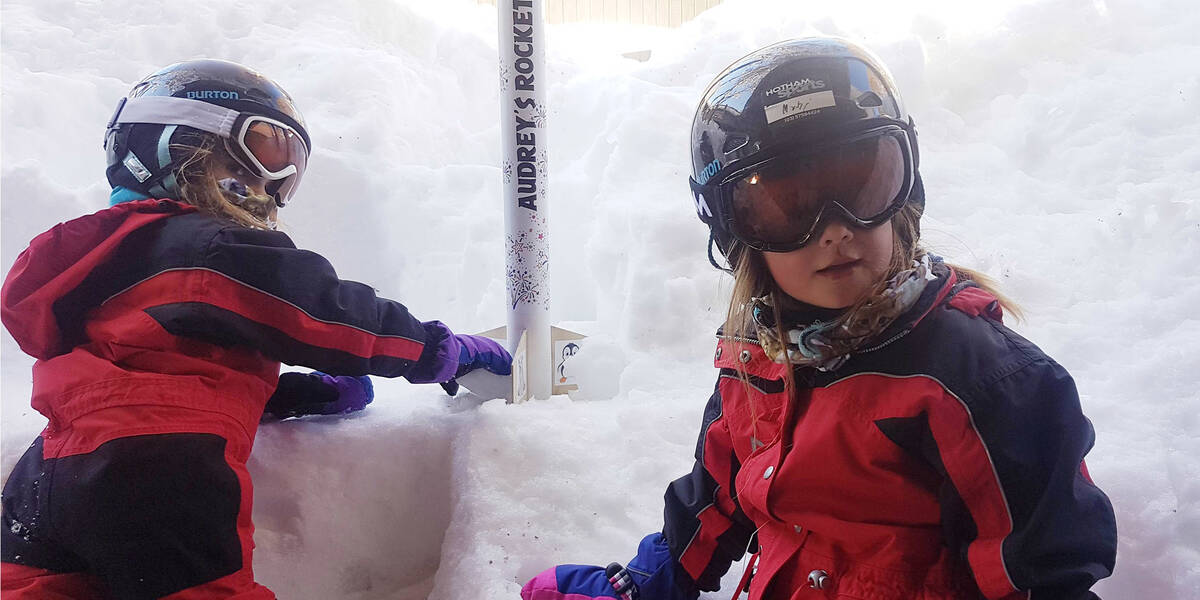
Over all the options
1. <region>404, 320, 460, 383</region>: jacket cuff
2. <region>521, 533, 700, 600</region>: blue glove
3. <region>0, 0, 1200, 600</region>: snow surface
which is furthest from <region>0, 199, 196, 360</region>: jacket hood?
<region>521, 533, 700, 600</region>: blue glove

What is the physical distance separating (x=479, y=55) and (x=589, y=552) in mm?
2786

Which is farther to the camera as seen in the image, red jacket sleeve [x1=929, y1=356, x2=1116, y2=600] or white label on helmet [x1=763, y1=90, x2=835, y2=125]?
white label on helmet [x1=763, y1=90, x2=835, y2=125]

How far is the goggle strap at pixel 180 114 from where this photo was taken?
1350 mm

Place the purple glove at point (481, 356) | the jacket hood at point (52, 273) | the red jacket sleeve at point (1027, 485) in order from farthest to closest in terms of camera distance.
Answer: the purple glove at point (481, 356) → the jacket hood at point (52, 273) → the red jacket sleeve at point (1027, 485)

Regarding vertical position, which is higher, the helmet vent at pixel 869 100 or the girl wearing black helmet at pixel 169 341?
the helmet vent at pixel 869 100

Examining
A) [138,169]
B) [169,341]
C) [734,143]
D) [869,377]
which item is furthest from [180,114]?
[869,377]

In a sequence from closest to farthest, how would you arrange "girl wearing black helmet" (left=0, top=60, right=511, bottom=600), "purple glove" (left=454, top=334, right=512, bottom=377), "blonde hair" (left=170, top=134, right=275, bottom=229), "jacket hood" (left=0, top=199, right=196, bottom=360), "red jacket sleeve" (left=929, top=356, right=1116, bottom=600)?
"red jacket sleeve" (left=929, top=356, right=1116, bottom=600) → "girl wearing black helmet" (left=0, top=60, right=511, bottom=600) → "jacket hood" (left=0, top=199, right=196, bottom=360) → "blonde hair" (left=170, top=134, right=275, bottom=229) → "purple glove" (left=454, top=334, right=512, bottom=377)

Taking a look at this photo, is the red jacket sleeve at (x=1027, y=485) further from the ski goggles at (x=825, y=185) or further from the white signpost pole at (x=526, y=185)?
the white signpost pole at (x=526, y=185)

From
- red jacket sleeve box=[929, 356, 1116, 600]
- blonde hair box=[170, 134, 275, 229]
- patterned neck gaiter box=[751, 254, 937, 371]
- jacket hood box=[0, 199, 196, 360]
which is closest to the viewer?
red jacket sleeve box=[929, 356, 1116, 600]

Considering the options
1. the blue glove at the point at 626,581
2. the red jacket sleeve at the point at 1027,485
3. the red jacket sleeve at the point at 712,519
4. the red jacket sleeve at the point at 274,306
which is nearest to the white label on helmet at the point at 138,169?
the red jacket sleeve at the point at 274,306

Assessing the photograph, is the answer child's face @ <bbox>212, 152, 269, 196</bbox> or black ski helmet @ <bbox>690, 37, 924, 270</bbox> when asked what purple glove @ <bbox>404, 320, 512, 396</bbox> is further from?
black ski helmet @ <bbox>690, 37, 924, 270</bbox>

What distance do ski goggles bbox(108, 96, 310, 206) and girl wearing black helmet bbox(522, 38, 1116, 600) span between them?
0.97 meters

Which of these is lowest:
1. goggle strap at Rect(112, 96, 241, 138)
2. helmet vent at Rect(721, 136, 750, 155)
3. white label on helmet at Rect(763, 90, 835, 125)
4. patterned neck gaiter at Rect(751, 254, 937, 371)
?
patterned neck gaiter at Rect(751, 254, 937, 371)

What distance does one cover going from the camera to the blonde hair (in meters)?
1.33
